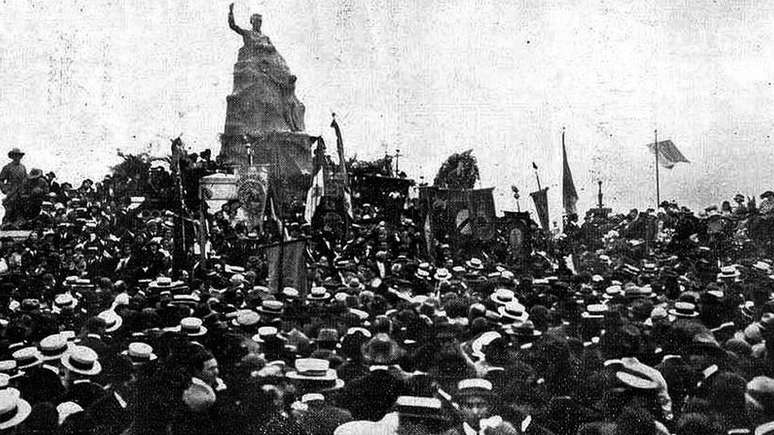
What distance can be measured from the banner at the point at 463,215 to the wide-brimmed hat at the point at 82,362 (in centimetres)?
1362

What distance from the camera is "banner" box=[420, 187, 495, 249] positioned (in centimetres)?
1880

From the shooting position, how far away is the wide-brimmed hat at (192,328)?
6195 millimetres

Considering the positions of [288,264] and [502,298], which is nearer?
[502,298]

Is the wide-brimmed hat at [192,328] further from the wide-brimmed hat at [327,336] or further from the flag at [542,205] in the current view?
the flag at [542,205]

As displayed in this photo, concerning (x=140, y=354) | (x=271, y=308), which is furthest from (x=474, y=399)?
(x=271, y=308)

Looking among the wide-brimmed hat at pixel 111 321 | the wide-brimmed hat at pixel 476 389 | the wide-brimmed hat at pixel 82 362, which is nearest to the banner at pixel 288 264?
the wide-brimmed hat at pixel 111 321

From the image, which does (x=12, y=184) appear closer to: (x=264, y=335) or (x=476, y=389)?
(x=264, y=335)

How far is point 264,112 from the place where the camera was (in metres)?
38.9

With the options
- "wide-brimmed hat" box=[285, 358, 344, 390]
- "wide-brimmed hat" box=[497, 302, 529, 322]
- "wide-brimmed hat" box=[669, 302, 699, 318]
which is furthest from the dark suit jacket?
"wide-brimmed hat" box=[669, 302, 699, 318]

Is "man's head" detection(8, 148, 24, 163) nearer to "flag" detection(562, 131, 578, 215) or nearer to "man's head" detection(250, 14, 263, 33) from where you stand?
"flag" detection(562, 131, 578, 215)

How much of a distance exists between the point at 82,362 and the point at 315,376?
164 cm

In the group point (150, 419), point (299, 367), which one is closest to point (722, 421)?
point (299, 367)

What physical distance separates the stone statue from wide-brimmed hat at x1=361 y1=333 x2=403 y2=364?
33203 mm

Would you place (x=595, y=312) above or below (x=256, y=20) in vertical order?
below
